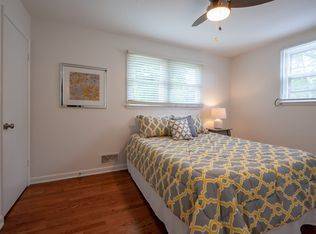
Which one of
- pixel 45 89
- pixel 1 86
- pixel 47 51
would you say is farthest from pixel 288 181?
pixel 47 51

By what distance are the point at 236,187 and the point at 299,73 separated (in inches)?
114

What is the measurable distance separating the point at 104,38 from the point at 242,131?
11.4 ft

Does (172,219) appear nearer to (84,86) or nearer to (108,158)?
(108,158)

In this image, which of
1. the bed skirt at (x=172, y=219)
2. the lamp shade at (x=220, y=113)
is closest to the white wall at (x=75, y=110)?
the lamp shade at (x=220, y=113)

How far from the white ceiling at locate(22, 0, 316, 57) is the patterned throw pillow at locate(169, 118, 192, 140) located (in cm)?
152

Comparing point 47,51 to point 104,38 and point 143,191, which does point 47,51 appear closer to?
point 104,38

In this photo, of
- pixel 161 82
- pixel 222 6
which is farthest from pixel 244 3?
pixel 161 82

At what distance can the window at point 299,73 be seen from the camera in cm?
276

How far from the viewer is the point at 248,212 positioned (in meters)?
1.15

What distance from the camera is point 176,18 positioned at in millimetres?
2395

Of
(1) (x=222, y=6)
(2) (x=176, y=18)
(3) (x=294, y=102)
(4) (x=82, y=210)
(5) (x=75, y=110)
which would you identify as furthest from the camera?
(3) (x=294, y=102)

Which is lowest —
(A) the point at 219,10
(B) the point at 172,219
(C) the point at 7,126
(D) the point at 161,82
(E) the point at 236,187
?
(B) the point at 172,219

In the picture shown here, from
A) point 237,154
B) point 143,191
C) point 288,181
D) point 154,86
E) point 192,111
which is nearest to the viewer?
point 288,181

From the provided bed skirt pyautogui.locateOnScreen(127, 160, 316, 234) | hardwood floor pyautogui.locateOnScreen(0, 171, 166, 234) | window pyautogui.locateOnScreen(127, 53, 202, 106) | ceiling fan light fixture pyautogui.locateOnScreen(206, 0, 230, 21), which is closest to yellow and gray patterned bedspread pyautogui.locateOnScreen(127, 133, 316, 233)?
bed skirt pyautogui.locateOnScreen(127, 160, 316, 234)
